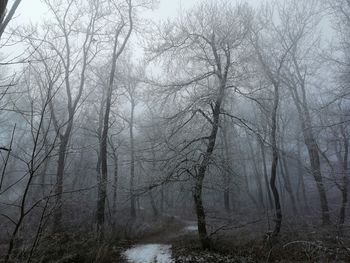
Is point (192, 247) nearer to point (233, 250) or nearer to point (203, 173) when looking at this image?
point (233, 250)

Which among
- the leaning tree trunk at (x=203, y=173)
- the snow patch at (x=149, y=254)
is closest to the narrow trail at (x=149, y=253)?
the snow patch at (x=149, y=254)

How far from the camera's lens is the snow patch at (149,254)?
11.0m

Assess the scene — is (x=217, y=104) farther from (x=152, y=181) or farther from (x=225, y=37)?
(x=152, y=181)

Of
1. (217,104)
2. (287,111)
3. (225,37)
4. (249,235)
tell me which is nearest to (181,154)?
(217,104)

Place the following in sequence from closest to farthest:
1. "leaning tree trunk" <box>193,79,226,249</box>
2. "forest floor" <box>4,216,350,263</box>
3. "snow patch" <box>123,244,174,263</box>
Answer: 1. "forest floor" <box>4,216,350,263</box>
2. "leaning tree trunk" <box>193,79,226,249</box>
3. "snow patch" <box>123,244,174,263</box>

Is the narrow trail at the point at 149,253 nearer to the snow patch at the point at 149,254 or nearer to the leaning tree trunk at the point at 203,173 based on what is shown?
the snow patch at the point at 149,254

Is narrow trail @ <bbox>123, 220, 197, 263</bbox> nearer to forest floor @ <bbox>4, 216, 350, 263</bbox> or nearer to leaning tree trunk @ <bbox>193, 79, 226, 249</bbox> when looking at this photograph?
forest floor @ <bbox>4, 216, 350, 263</bbox>

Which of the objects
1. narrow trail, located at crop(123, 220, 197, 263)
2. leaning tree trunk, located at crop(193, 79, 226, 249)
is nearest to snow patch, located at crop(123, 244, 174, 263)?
narrow trail, located at crop(123, 220, 197, 263)

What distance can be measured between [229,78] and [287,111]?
695 inches

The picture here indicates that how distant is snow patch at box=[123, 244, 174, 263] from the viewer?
11.0 m

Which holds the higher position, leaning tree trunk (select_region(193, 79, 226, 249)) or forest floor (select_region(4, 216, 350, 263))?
leaning tree trunk (select_region(193, 79, 226, 249))

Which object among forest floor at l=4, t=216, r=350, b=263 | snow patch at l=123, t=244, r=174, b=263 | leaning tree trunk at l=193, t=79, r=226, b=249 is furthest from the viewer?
snow patch at l=123, t=244, r=174, b=263

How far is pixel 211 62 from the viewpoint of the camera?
12492 mm

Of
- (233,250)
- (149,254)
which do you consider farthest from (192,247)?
(149,254)
